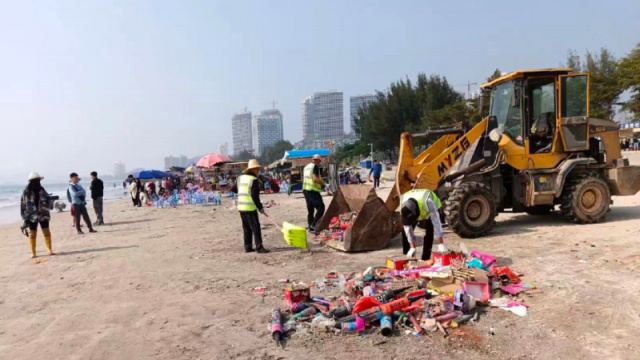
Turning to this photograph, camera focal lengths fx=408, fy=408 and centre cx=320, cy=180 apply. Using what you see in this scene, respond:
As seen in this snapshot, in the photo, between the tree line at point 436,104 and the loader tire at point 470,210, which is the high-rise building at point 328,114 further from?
the loader tire at point 470,210

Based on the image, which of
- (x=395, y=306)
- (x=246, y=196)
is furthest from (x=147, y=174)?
(x=395, y=306)

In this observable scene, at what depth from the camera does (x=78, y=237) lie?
1072 centimetres

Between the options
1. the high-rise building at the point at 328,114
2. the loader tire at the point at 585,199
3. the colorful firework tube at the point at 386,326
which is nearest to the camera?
the colorful firework tube at the point at 386,326

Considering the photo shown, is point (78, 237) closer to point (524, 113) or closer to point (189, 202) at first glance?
point (189, 202)

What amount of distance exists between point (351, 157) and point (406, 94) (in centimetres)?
1819

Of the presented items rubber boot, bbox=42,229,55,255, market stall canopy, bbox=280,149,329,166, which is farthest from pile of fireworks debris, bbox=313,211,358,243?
market stall canopy, bbox=280,149,329,166

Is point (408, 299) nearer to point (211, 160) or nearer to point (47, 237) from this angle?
point (47, 237)

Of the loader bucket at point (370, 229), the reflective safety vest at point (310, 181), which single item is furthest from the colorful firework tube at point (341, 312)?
the reflective safety vest at point (310, 181)

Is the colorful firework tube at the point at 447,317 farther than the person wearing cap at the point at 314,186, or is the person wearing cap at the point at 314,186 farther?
the person wearing cap at the point at 314,186

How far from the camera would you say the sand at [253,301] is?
139 inches

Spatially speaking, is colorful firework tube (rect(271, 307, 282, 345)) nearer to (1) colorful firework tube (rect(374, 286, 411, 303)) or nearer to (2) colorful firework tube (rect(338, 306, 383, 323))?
(2) colorful firework tube (rect(338, 306, 383, 323))

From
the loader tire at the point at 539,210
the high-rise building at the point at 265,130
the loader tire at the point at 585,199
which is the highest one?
the high-rise building at the point at 265,130

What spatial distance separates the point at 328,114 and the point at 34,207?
13904 centimetres

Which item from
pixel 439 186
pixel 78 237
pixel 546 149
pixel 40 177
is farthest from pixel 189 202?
pixel 546 149
